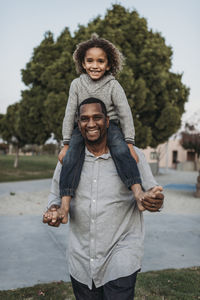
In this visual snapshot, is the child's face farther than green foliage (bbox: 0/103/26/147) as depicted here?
No

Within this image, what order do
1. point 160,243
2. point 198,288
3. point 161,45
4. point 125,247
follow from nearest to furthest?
point 125,247
point 198,288
point 160,243
point 161,45

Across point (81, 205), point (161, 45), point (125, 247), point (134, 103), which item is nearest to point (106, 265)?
point (125, 247)

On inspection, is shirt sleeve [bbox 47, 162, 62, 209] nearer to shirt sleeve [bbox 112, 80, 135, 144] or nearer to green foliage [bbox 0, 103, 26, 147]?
shirt sleeve [bbox 112, 80, 135, 144]

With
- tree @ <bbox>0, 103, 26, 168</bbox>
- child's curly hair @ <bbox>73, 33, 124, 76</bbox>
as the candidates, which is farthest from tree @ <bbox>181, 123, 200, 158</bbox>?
tree @ <bbox>0, 103, 26, 168</bbox>

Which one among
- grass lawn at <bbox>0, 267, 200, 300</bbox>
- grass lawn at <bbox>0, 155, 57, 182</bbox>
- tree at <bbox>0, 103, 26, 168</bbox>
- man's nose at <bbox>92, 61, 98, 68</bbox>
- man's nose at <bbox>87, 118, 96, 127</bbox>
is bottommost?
grass lawn at <bbox>0, 267, 200, 300</bbox>

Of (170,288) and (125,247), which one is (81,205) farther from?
(170,288)

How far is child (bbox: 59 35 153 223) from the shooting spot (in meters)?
2.12

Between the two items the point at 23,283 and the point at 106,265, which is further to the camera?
the point at 23,283

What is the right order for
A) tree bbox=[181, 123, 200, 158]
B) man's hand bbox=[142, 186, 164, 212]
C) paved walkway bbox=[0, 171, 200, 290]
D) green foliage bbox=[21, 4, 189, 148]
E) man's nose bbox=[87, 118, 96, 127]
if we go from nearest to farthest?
man's hand bbox=[142, 186, 164, 212] → man's nose bbox=[87, 118, 96, 127] → paved walkway bbox=[0, 171, 200, 290] → green foliage bbox=[21, 4, 189, 148] → tree bbox=[181, 123, 200, 158]

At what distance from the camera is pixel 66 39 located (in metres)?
11.7

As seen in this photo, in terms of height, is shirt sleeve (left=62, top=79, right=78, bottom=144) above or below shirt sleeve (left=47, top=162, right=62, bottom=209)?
above

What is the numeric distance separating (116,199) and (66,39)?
35.1 ft

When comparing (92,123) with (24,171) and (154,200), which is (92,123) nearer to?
(154,200)

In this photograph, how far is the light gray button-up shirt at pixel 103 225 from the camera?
2010mm
